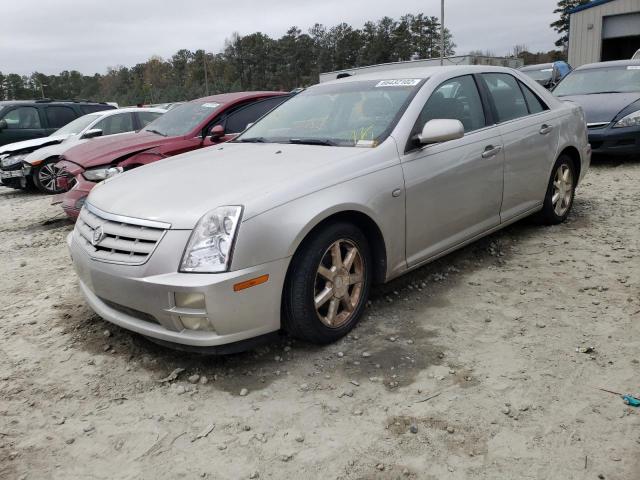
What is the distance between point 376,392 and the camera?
110 inches

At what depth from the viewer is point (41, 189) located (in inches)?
389

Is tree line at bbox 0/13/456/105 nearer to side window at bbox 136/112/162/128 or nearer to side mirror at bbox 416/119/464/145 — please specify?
side window at bbox 136/112/162/128

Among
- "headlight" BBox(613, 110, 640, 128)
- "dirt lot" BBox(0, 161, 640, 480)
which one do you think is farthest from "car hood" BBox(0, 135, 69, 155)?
"headlight" BBox(613, 110, 640, 128)

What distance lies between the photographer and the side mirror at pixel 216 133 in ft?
20.6

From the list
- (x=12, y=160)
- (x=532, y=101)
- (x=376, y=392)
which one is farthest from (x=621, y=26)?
(x=376, y=392)

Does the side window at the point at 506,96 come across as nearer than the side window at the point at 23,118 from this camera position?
Yes

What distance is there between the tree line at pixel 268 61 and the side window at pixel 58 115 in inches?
1941

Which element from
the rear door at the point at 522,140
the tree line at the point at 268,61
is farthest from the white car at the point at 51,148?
the tree line at the point at 268,61

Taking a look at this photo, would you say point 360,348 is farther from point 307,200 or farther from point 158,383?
point 158,383

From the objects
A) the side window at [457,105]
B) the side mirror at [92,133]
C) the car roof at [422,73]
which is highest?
the car roof at [422,73]

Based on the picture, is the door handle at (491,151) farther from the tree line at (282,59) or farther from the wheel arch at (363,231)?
the tree line at (282,59)

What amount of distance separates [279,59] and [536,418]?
71.7 metres

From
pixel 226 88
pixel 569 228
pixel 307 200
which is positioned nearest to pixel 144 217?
pixel 307 200

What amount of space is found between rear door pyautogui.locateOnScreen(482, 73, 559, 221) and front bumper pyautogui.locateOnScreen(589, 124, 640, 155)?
370 centimetres
